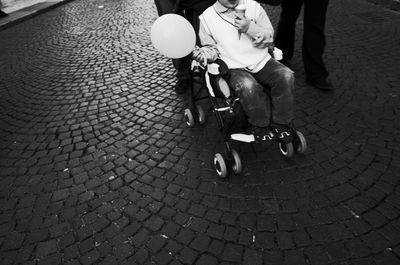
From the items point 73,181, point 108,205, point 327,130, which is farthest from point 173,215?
point 327,130

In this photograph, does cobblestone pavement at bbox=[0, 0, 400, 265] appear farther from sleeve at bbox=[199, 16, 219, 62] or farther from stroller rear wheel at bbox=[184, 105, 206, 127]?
sleeve at bbox=[199, 16, 219, 62]

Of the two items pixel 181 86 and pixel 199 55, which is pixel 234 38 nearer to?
pixel 199 55

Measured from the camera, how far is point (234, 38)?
2834 millimetres

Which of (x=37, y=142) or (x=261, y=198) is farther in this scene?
(x=37, y=142)

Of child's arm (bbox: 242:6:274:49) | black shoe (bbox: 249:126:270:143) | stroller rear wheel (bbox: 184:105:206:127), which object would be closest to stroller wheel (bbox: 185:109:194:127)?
stroller rear wheel (bbox: 184:105:206:127)

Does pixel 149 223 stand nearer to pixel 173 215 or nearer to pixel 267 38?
pixel 173 215

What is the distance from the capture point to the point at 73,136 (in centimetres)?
379

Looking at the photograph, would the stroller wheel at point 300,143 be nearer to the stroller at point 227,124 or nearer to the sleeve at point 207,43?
the stroller at point 227,124

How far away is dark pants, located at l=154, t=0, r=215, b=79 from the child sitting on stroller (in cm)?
35

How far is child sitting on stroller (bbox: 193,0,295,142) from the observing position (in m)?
2.67

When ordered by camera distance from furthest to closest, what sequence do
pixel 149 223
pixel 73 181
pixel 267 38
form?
1. pixel 73 181
2. pixel 267 38
3. pixel 149 223

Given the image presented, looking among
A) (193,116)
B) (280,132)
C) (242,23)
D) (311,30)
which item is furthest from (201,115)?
(311,30)

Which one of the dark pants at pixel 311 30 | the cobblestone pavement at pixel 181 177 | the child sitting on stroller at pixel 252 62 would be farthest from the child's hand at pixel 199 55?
the dark pants at pixel 311 30

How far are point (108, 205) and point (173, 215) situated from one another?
638 millimetres
